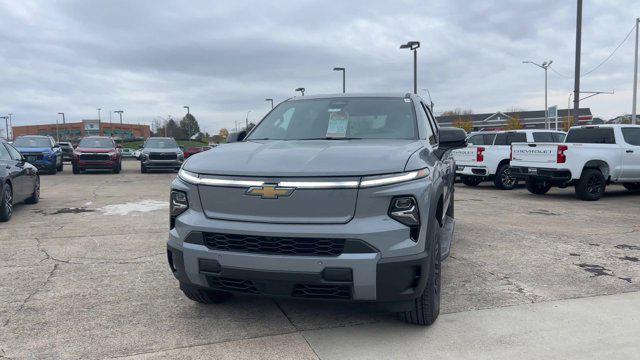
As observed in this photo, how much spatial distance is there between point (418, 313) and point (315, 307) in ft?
3.03

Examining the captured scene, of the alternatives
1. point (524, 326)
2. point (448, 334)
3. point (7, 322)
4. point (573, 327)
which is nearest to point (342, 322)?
point (448, 334)

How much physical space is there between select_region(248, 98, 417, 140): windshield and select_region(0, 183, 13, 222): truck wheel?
17.6ft

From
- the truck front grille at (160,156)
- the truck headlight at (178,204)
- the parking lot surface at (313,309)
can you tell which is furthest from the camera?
the truck front grille at (160,156)

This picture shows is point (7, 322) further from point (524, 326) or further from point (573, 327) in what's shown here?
point (573, 327)

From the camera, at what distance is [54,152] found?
67.0ft

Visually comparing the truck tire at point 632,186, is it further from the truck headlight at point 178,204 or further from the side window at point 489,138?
the truck headlight at point 178,204

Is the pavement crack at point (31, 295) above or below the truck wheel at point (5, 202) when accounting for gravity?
below

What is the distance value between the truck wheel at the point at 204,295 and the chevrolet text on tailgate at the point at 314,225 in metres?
0.26

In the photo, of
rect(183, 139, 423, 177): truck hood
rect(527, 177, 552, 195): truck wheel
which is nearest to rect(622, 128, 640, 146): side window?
rect(527, 177, 552, 195): truck wheel

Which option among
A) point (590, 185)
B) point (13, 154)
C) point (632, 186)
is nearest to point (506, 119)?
point (632, 186)

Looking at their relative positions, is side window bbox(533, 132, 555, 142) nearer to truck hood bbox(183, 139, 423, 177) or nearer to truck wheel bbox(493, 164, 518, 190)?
truck wheel bbox(493, 164, 518, 190)

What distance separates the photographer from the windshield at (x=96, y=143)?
21.1 metres

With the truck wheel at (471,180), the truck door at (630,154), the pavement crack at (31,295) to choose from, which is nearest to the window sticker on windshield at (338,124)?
the pavement crack at (31,295)

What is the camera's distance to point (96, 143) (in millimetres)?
21359
